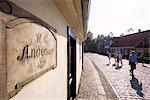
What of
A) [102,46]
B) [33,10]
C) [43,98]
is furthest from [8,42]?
[102,46]

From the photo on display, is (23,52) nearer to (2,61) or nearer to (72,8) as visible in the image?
(2,61)

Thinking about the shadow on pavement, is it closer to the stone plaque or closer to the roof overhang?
the roof overhang

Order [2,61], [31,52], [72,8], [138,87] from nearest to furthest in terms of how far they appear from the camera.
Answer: [2,61]
[31,52]
[72,8]
[138,87]

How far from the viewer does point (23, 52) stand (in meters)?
1.49

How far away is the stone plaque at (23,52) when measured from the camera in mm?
1271

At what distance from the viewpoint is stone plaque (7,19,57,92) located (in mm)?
1271

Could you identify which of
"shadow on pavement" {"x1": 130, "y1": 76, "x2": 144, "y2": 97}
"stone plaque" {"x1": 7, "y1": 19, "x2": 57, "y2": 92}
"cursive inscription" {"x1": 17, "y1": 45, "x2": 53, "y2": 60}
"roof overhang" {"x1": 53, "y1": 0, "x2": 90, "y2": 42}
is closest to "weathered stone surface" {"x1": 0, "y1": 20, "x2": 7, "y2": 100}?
"stone plaque" {"x1": 7, "y1": 19, "x2": 57, "y2": 92}

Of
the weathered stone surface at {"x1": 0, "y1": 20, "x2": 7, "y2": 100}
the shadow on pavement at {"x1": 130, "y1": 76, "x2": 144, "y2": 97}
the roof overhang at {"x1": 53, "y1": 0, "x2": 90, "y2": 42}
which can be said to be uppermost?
the roof overhang at {"x1": 53, "y1": 0, "x2": 90, "y2": 42}

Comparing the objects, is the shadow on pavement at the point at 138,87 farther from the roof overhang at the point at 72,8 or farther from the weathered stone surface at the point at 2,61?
the weathered stone surface at the point at 2,61

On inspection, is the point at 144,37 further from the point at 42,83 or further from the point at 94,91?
the point at 42,83

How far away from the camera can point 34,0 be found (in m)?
1.90

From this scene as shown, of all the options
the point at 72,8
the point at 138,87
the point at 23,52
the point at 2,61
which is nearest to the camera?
the point at 2,61

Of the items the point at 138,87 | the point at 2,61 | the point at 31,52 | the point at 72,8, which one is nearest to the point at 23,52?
the point at 31,52

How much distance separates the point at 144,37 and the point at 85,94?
42061 millimetres
